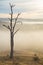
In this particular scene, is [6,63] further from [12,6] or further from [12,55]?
[12,6]

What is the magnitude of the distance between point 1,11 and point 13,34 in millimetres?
312

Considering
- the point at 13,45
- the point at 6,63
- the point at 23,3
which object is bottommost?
the point at 6,63

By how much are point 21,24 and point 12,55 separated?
1.20 ft

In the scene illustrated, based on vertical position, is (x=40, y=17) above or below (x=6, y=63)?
above

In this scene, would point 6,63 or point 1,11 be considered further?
point 1,11

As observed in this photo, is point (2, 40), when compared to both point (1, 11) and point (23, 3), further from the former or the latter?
point (23, 3)

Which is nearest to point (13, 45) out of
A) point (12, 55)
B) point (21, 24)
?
point (12, 55)

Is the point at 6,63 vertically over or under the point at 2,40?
under

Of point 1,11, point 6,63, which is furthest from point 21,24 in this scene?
point 6,63

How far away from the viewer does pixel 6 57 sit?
204 centimetres

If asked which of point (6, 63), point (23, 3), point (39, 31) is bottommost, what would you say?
point (6, 63)

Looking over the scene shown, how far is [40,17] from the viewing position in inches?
81.4

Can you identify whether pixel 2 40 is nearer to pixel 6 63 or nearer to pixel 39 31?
pixel 6 63

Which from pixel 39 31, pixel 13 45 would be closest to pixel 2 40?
pixel 13 45
